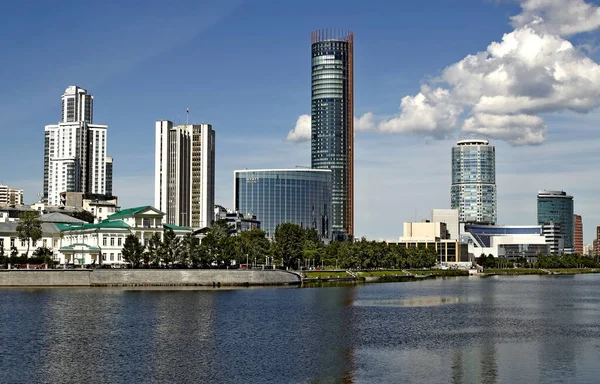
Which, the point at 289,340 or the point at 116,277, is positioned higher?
the point at 116,277

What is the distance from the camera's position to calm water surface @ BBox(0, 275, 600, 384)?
75812mm

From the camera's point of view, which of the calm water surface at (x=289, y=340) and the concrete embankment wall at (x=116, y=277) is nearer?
the calm water surface at (x=289, y=340)

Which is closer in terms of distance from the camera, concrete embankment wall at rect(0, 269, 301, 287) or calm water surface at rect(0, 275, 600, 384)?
calm water surface at rect(0, 275, 600, 384)

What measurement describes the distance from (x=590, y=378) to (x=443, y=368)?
1303 centimetres

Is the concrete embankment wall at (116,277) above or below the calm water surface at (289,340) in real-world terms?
above

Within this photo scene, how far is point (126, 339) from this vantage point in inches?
3834

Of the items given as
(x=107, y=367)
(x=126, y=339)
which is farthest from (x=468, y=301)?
(x=107, y=367)

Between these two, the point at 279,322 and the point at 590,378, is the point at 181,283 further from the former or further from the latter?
the point at 590,378

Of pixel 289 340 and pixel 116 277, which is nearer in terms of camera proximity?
pixel 289 340

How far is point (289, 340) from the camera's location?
322 ft

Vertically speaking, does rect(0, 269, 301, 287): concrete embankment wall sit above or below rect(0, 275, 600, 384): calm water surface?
above

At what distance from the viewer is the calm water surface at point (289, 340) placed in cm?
7581

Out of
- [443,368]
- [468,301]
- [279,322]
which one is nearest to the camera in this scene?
[443,368]

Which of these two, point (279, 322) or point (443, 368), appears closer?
point (443, 368)
